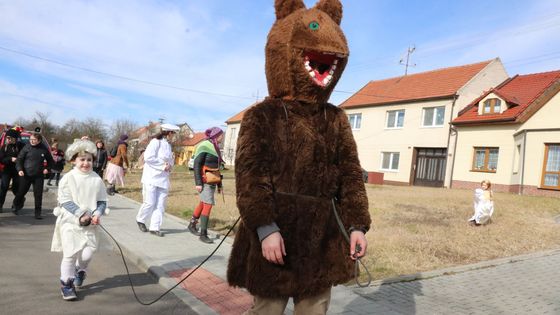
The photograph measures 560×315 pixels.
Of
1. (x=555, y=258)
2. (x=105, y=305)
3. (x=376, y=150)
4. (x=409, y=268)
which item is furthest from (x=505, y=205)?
(x=376, y=150)

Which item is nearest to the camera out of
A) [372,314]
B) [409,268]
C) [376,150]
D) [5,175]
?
[372,314]

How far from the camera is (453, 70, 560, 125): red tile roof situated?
74.0ft

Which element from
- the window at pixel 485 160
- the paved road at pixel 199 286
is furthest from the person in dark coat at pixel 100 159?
the window at pixel 485 160

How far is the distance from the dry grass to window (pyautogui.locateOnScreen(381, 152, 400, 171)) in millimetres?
14868

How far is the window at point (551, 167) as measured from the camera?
20.4 metres

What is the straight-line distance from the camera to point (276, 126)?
2.58 meters

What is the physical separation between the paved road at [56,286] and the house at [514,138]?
20994 millimetres

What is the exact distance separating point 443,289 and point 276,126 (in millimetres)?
3807

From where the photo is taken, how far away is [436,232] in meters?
9.24

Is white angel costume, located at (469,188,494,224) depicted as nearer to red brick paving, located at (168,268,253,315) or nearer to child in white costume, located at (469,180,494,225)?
child in white costume, located at (469,180,494,225)

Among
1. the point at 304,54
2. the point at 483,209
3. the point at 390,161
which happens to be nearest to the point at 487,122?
the point at 390,161

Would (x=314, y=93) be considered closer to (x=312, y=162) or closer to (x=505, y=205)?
(x=312, y=162)

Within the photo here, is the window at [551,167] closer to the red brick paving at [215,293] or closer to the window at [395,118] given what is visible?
the window at [395,118]

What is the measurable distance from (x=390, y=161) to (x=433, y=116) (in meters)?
4.51
